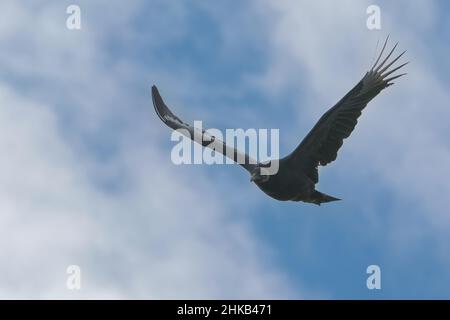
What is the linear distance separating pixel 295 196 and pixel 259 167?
3.94 ft

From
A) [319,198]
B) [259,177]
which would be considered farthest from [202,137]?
[319,198]

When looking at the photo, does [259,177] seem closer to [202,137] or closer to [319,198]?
[319,198]

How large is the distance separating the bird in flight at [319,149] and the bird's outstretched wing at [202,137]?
1.63 ft

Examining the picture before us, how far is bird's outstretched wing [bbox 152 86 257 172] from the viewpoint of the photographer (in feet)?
109

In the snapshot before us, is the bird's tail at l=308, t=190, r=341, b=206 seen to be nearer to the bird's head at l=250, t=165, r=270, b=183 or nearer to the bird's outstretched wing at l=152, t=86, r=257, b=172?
the bird's head at l=250, t=165, r=270, b=183

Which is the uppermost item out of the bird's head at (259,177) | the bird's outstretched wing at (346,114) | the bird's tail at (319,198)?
the bird's outstretched wing at (346,114)

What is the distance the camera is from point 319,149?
106 feet

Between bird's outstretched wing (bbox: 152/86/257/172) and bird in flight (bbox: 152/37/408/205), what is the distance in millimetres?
498

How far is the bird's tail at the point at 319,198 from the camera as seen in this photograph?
32.6 meters

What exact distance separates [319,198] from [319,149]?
1336mm

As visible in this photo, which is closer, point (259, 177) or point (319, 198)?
point (259, 177)

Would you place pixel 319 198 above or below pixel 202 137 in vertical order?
below

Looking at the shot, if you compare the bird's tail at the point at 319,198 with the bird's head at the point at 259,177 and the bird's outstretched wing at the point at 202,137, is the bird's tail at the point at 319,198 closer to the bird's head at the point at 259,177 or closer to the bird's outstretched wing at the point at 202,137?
the bird's head at the point at 259,177
